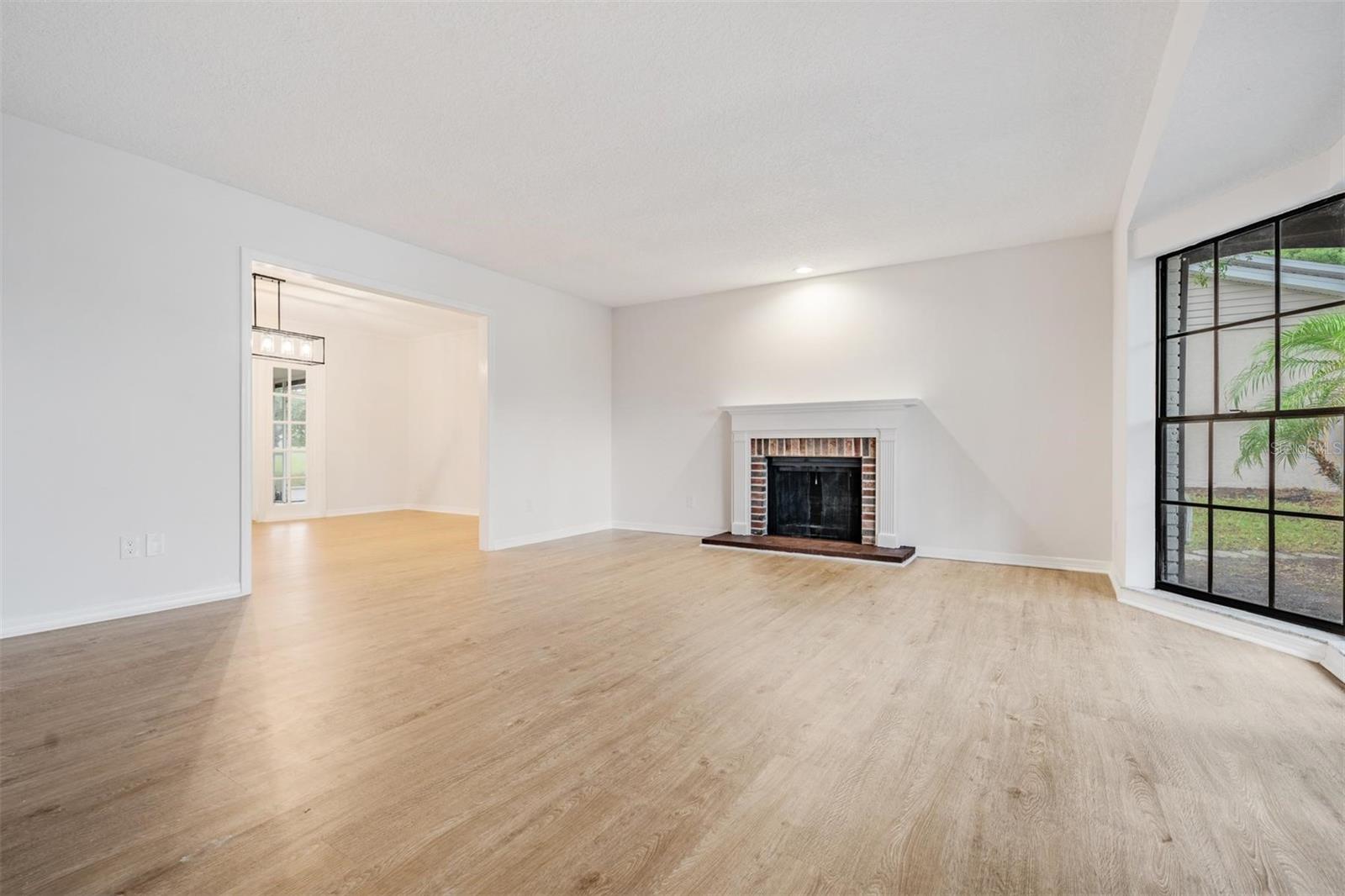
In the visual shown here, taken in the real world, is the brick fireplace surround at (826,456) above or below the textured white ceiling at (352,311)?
below

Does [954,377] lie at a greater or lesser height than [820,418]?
greater

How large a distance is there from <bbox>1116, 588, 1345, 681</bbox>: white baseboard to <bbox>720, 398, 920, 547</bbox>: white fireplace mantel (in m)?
1.91

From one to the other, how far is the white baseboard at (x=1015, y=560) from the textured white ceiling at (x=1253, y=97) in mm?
2652

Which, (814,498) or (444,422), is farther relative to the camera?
(444,422)

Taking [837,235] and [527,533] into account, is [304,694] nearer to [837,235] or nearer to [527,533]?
[527,533]

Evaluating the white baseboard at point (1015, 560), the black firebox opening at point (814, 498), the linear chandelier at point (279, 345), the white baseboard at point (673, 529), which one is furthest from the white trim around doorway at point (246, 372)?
the white baseboard at point (1015, 560)

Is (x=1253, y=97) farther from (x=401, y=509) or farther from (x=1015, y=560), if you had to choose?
(x=401, y=509)

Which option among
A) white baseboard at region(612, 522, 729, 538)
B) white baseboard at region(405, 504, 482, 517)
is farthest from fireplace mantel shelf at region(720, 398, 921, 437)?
white baseboard at region(405, 504, 482, 517)

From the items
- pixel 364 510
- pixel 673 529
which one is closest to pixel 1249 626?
pixel 673 529

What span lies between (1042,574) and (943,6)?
4.02m

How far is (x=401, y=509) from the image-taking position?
31.4 ft

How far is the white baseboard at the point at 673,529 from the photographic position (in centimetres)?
668

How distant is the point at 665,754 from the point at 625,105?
2.87 m

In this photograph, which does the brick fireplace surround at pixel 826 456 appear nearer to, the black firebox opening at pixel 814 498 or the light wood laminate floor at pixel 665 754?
the black firebox opening at pixel 814 498
